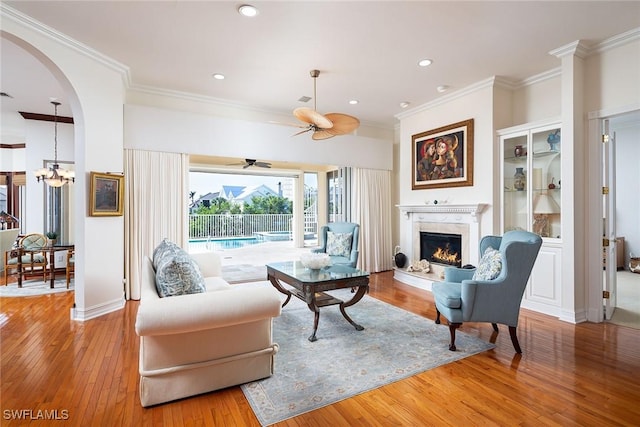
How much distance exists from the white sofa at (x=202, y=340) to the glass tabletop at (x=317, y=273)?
3.30ft

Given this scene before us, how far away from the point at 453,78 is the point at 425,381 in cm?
395

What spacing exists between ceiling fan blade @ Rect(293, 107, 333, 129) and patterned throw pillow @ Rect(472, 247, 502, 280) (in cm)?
216

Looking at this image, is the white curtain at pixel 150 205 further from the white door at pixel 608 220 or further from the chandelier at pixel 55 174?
the white door at pixel 608 220

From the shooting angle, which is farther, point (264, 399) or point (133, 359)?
point (133, 359)

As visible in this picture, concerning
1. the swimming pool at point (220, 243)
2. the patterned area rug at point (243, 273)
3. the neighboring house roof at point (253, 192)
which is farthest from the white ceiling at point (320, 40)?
the neighboring house roof at point (253, 192)

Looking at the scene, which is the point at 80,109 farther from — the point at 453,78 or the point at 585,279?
the point at 585,279

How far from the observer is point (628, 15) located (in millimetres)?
3027

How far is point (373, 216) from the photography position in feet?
21.6

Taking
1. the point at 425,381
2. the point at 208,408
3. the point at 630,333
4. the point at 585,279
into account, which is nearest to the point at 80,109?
the point at 208,408

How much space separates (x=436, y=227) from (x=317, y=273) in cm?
286

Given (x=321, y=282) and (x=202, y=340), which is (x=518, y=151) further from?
(x=202, y=340)

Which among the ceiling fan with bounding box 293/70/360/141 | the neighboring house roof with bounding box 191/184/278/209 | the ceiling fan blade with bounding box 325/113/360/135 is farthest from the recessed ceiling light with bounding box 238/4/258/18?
the neighboring house roof with bounding box 191/184/278/209

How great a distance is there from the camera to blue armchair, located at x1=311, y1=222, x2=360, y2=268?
517 cm

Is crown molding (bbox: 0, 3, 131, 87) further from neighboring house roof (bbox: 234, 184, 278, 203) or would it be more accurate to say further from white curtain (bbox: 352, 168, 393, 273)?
neighboring house roof (bbox: 234, 184, 278, 203)
